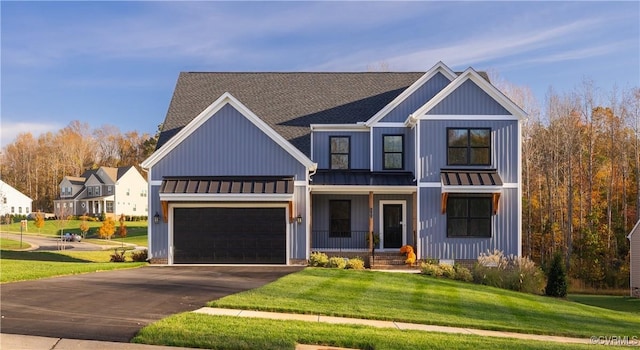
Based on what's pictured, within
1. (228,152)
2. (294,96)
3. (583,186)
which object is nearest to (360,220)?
(228,152)

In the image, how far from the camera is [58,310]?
11.0 m

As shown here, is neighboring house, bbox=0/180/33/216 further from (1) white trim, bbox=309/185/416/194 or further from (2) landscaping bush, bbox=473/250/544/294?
(2) landscaping bush, bbox=473/250/544/294

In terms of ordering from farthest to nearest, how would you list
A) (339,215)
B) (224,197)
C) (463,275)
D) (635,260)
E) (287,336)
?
(635,260)
(339,215)
(224,197)
(463,275)
(287,336)

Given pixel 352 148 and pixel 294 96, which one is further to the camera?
pixel 294 96

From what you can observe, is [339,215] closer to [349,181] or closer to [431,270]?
[349,181]

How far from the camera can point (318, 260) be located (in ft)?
76.5

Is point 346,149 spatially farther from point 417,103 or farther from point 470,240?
point 470,240

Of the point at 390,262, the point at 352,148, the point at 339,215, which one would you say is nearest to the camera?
the point at 390,262

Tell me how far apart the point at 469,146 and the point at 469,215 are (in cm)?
290

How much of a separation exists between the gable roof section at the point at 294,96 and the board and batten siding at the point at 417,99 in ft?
4.78

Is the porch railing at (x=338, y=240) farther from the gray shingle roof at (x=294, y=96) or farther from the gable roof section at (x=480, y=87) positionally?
the gable roof section at (x=480, y=87)

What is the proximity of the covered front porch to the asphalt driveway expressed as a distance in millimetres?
6675

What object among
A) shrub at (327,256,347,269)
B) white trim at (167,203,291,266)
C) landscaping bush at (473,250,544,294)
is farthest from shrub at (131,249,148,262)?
landscaping bush at (473,250,544,294)

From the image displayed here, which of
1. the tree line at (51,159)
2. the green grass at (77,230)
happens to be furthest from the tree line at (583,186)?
the tree line at (51,159)
